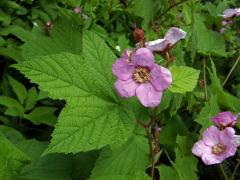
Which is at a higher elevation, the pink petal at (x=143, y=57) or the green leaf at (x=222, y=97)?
the pink petal at (x=143, y=57)

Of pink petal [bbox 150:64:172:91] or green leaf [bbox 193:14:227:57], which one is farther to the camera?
green leaf [bbox 193:14:227:57]

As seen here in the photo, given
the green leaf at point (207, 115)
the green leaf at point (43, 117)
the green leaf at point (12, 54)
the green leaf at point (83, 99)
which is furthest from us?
the green leaf at point (12, 54)

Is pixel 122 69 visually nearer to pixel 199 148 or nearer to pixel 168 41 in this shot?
pixel 168 41

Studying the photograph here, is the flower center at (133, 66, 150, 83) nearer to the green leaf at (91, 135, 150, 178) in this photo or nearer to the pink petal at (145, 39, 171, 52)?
the pink petal at (145, 39, 171, 52)

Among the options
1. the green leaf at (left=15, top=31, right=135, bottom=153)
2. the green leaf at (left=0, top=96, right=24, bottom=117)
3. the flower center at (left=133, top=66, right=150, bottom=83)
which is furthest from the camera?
the green leaf at (left=0, top=96, right=24, bottom=117)

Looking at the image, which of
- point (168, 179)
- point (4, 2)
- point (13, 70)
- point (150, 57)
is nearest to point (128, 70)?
point (150, 57)

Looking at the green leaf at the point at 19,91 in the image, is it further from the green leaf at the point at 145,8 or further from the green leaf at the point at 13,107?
the green leaf at the point at 145,8

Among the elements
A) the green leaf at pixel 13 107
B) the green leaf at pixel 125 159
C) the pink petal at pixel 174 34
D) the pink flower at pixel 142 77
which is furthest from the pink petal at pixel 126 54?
the green leaf at pixel 13 107

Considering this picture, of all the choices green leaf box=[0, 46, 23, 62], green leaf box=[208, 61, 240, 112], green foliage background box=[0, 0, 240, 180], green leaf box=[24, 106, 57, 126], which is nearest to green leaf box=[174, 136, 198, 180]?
green foliage background box=[0, 0, 240, 180]
